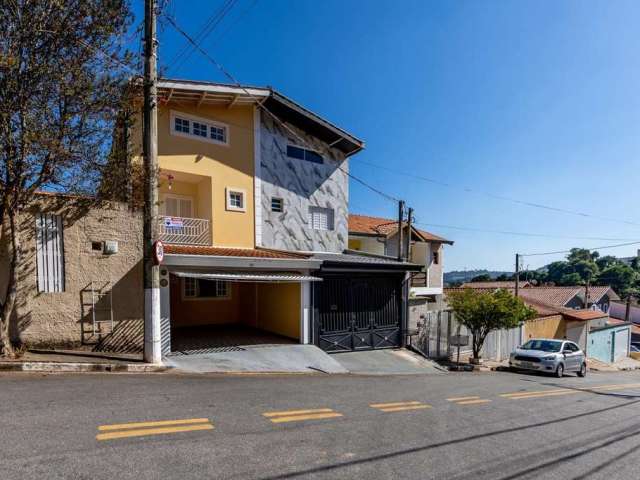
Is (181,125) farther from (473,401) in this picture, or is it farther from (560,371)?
(560,371)

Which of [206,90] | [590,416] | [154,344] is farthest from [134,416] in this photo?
[206,90]

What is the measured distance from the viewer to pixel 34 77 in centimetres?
793

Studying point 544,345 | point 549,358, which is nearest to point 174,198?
point 549,358

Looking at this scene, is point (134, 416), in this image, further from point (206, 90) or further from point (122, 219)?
point (206, 90)

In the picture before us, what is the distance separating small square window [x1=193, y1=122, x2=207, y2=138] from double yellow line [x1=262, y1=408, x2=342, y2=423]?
12.2 metres

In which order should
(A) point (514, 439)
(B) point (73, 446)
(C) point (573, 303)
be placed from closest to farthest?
(B) point (73, 446) → (A) point (514, 439) → (C) point (573, 303)

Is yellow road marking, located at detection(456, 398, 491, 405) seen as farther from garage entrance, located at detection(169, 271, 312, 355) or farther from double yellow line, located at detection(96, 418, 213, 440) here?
garage entrance, located at detection(169, 271, 312, 355)

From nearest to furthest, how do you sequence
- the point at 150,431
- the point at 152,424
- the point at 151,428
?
the point at 150,431, the point at 151,428, the point at 152,424

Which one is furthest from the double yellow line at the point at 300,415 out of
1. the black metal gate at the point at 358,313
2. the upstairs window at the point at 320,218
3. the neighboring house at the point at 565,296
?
the neighboring house at the point at 565,296

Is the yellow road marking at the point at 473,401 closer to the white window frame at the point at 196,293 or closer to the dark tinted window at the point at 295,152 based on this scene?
the white window frame at the point at 196,293

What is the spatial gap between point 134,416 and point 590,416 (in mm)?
9022

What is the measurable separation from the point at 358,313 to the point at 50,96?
11628 millimetres

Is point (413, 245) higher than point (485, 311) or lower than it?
higher

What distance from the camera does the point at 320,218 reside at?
19.5 m
